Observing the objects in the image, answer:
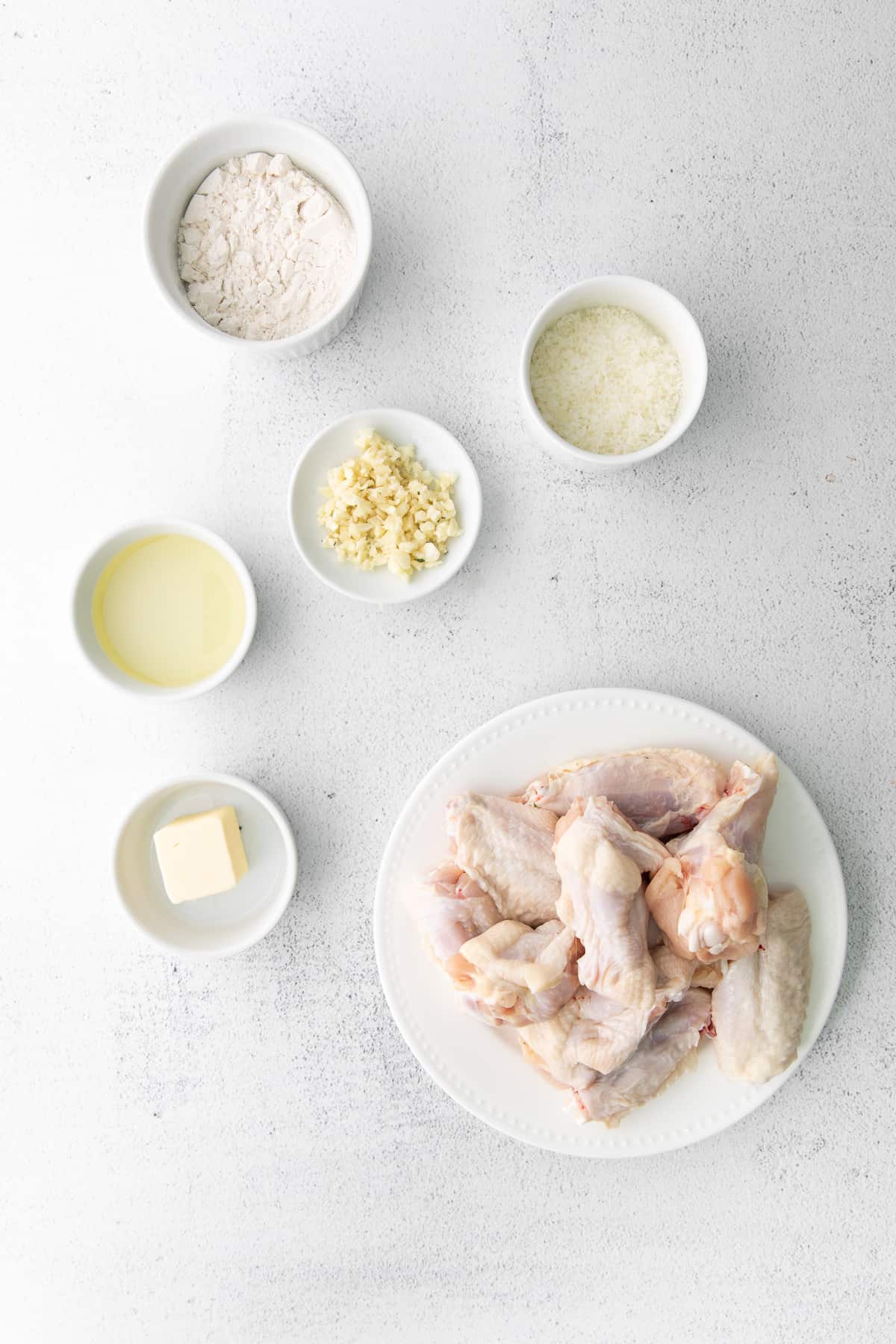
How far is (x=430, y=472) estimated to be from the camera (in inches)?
54.7

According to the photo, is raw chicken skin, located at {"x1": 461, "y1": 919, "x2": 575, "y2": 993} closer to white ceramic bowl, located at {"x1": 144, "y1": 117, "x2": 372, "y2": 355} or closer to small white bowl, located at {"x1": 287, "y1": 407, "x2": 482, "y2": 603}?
small white bowl, located at {"x1": 287, "y1": 407, "x2": 482, "y2": 603}

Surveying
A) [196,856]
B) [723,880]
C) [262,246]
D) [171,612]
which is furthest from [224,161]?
[723,880]

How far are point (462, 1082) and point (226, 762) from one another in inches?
24.0

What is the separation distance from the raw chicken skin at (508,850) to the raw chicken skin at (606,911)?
0.05 meters

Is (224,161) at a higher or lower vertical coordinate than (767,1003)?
higher

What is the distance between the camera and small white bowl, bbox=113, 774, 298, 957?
1.34 metres

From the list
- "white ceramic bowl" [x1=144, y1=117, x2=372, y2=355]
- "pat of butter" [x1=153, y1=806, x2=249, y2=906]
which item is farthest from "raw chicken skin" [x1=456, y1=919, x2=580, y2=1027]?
"white ceramic bowl" [x1=144, y1=117, x2=372, y2=355]

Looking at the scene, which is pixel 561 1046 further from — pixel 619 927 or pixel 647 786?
pixel 647 786

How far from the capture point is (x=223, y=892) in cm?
139

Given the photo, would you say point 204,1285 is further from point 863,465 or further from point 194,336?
point 863,465

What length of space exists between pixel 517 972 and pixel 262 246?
1.11 meters

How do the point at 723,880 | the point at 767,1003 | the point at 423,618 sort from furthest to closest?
the point at 423,618 → the point at 767,1003 → the point at 723,880

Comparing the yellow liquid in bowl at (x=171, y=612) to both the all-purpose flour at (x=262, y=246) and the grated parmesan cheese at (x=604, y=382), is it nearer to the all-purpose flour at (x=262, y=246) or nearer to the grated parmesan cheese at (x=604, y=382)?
the all-purpose flour at (x=262, y=246)

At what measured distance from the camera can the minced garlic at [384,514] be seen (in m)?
1.34
